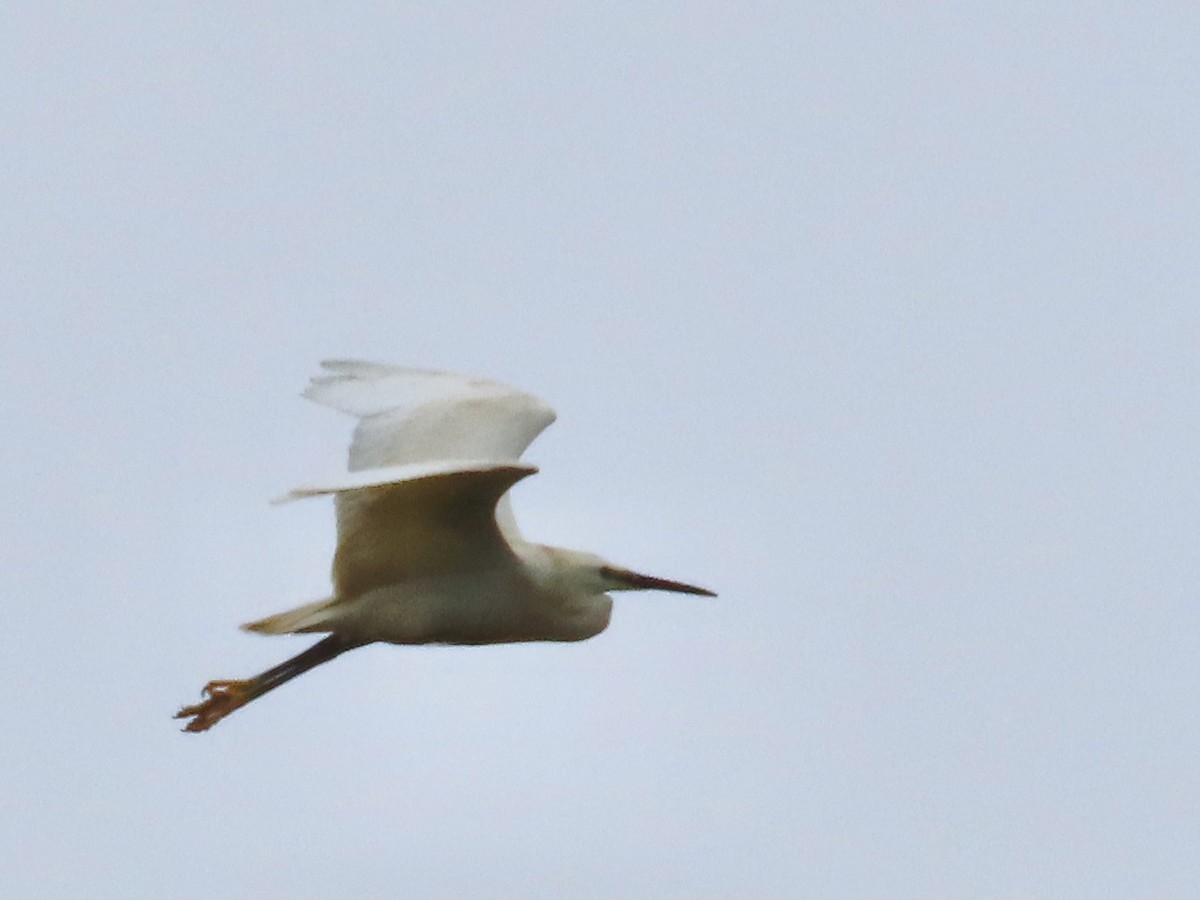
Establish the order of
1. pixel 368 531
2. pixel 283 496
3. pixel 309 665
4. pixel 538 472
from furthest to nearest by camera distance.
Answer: pixel 309 665
pixel 368 531
pixel 538 472
pixel 283 496

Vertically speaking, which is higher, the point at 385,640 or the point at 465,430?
the point at 465,430

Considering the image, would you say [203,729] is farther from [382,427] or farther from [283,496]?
[283,496]

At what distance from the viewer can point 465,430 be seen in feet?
35.4

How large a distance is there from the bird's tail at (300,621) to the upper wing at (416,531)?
9cm

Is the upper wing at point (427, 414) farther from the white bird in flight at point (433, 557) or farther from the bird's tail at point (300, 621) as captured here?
the bird's tail at point (300, 621)

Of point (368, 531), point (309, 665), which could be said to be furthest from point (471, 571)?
point (309, 665)

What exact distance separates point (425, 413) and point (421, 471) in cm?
266

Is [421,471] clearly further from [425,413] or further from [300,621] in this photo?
[425,413]

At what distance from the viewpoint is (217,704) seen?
10.6m

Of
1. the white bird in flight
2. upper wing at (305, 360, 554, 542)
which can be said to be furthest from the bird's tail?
upper wing at (305, 360, 554, 542)

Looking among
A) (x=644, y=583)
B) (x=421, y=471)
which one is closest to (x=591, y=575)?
(x=644, y=583)

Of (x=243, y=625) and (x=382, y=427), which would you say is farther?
(x=382, y=427)

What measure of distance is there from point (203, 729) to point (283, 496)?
125 inches

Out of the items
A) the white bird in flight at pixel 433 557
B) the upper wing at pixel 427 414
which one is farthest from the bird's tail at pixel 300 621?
the upper wing at pixel 427 414
